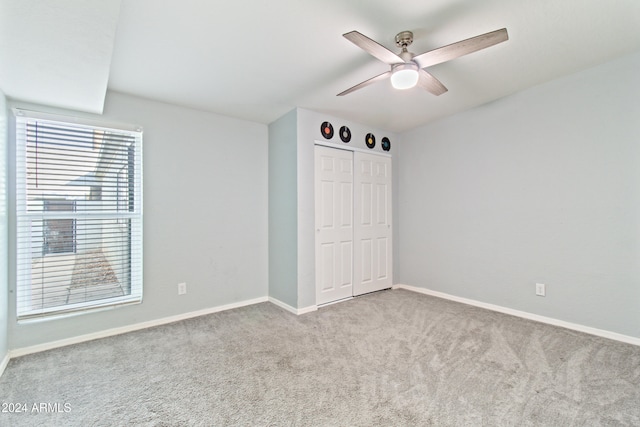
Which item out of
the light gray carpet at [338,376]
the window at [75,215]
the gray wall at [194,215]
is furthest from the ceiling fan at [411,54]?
the window at [75,215]

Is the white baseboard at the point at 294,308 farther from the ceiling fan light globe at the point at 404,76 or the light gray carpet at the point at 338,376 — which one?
the ceiling fan light globe at the point at 404,76

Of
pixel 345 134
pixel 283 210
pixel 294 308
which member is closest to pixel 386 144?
pixel 345 134

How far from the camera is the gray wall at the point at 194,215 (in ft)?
9.41

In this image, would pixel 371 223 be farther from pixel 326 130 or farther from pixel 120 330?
pixel 120 330

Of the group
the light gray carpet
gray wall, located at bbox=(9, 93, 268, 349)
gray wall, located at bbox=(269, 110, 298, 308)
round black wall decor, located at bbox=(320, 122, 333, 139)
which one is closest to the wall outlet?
gray wall, located at bbox=(9, 93, 268, 349)

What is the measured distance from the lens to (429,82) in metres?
2.27

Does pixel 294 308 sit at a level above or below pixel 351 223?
below

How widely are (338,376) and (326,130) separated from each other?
267cm

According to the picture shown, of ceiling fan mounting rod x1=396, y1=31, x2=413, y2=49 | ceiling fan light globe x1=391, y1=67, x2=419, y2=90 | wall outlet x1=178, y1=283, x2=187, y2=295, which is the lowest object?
wall outlet x1=178, y1=283, x2=187, y2=295

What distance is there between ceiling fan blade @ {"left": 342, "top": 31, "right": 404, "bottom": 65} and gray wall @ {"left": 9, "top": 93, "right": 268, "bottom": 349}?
2.22m

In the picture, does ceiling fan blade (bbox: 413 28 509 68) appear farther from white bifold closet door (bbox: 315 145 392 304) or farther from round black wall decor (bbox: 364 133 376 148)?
round black wall decor (bbox: 364 133 376 148)

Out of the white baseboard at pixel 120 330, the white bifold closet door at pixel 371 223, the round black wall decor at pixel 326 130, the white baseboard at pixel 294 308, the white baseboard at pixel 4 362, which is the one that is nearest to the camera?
the white baseboard at pixel 4 362

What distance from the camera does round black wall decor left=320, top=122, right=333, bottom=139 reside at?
138 inches

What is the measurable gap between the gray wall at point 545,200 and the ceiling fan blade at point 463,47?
1.69 m
